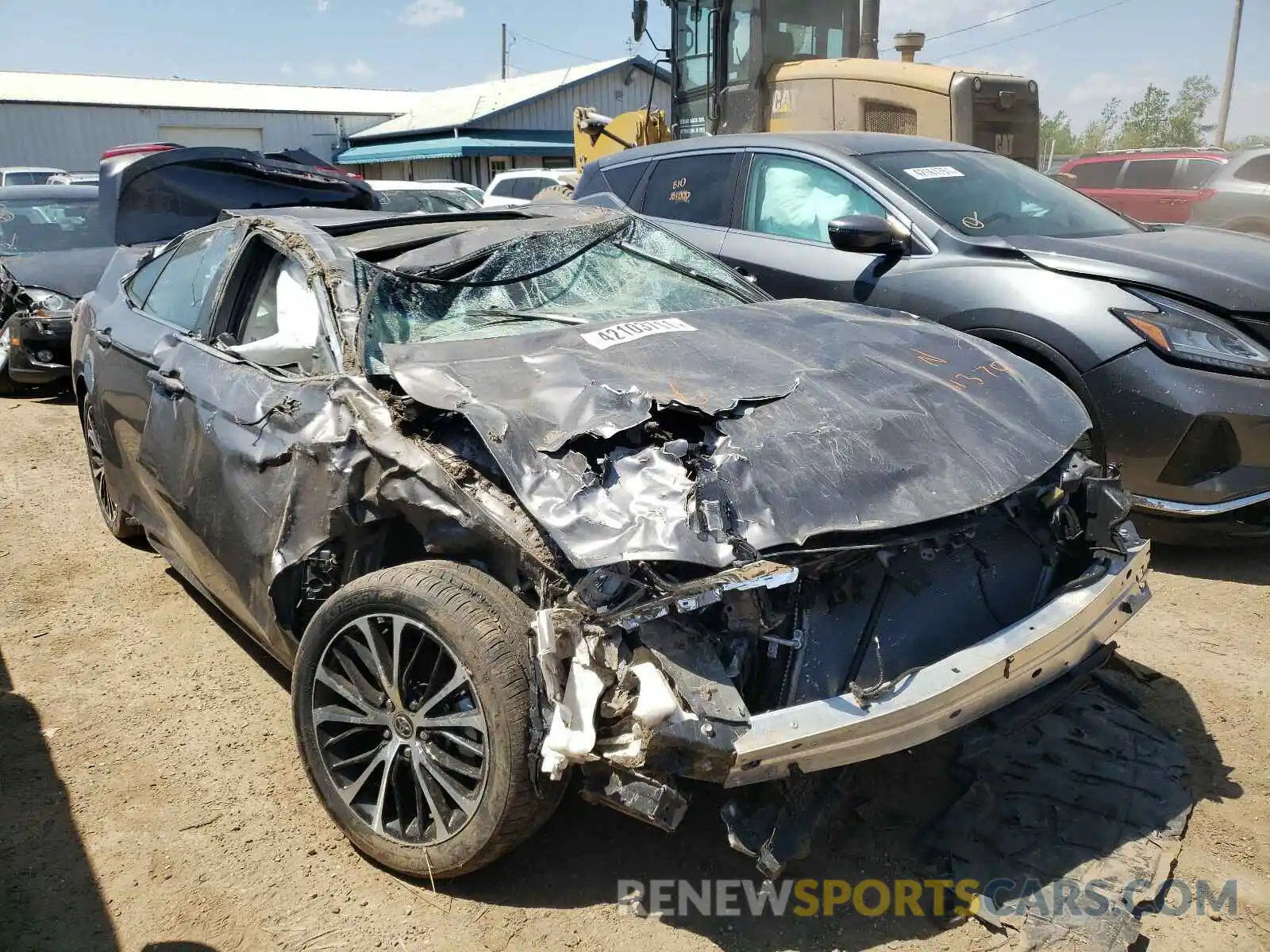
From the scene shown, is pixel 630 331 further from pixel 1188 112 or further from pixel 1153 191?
pixel 1188 112

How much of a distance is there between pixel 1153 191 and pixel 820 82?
6.98 m

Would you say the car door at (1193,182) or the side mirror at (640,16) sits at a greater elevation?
the side mirror at (640,16)

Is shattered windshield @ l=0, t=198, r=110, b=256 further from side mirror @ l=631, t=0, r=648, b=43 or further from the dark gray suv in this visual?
the dark gray suv

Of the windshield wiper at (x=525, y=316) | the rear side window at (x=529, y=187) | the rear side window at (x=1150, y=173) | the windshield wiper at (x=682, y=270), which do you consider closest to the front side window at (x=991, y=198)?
the windshield wiper at (x=682, y=270)

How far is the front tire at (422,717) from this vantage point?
2303 millimetres

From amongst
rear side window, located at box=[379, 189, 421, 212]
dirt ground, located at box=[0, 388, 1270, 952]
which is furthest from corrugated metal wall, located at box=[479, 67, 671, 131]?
dirt ground, located at box=[0, 388, 1270, 952]

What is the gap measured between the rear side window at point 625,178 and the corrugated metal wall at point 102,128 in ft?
99.1

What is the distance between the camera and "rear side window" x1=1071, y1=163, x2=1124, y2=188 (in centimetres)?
1401

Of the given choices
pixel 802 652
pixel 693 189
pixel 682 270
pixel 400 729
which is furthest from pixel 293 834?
pixel 693 189

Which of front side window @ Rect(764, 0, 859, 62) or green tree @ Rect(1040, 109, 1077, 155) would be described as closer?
front side window @ Rect(764, 0, 859, 62)

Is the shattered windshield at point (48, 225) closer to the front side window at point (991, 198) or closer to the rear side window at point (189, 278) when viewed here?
the rear side window at point (189, 278)

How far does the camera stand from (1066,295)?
14.6ft

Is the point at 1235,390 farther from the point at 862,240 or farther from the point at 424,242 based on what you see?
the point at 424,242

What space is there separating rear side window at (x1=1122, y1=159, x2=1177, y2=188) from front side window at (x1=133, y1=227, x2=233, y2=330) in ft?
42.9
